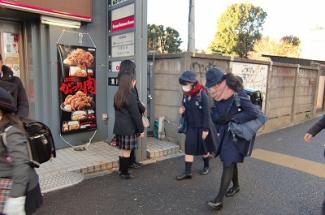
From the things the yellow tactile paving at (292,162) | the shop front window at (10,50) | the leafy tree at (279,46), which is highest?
the leafy tree at (279,46)

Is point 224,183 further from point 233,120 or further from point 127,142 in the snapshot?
point 127,142

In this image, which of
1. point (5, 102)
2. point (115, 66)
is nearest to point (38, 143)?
point (5, 102)

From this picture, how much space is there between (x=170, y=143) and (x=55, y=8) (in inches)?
134

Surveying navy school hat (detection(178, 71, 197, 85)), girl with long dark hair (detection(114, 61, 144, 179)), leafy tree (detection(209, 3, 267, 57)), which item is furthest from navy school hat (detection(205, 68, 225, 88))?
leafy tree (detection(209, 3, 267, 57))

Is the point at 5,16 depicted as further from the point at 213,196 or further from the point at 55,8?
the point at 213,196

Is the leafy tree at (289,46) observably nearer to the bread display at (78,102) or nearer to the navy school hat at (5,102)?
the bread display at (78,102)

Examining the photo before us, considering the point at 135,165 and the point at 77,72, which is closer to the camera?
the point at 135,165

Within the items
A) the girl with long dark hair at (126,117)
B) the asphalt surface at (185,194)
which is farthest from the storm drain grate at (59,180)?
the girl with long dark hair at (126,117)

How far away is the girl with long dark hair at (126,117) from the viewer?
425 centimetres

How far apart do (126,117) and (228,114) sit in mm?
1567

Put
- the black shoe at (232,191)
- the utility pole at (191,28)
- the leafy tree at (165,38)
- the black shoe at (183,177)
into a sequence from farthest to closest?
1. the leafy tree at (165,38)
2. the utility pole at (191,28)
3. the black shoe at (183,177)
4. the black shoe at (232,191)

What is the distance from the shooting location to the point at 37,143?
87.5 inches

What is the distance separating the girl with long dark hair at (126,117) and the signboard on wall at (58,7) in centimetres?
176

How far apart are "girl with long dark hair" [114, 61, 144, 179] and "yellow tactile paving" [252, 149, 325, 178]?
8.98ft
